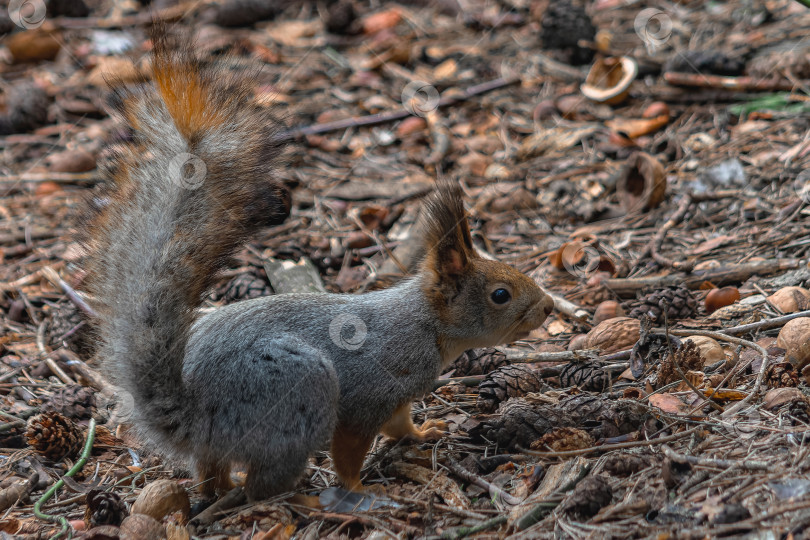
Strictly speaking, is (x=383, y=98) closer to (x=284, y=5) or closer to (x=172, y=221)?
(x=284, y=5)

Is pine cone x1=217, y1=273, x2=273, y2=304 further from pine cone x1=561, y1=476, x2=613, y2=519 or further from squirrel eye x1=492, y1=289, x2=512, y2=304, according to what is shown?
pine cone x1=561, y1=476, x2=613, y2=519

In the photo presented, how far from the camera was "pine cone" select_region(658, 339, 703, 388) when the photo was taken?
2.55 m

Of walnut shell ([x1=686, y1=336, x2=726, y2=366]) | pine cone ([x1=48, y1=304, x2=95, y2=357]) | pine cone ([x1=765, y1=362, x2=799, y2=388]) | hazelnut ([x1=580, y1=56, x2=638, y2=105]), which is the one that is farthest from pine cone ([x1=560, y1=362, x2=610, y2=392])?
hazelnut ([x1=580, y1=56, x2=638, y2=105])

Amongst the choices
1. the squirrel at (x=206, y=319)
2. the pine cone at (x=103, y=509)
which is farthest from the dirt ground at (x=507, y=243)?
the squirrel at (x=206, y=319)

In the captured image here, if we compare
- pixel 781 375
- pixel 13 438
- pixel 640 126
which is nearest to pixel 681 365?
pixel 781 375

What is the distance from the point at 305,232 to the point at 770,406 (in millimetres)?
2600

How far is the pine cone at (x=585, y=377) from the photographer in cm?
269

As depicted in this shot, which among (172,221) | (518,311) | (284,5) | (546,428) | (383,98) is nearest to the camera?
(172,221)

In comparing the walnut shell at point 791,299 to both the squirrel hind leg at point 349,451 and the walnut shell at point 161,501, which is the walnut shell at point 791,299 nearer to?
the squirrel hind leg at point 349,451

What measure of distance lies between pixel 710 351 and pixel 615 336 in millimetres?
371

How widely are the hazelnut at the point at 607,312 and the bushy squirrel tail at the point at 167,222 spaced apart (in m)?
1.59

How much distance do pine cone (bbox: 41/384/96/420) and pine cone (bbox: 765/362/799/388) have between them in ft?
7.94

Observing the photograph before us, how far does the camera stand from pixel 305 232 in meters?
4.17

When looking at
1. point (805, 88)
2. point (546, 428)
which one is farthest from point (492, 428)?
point (805, 88)
